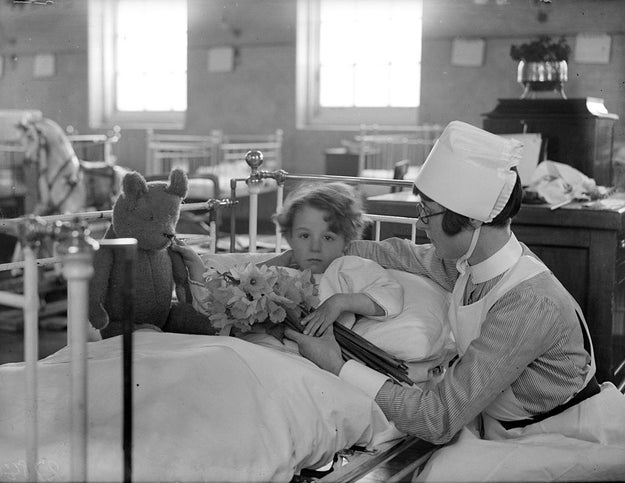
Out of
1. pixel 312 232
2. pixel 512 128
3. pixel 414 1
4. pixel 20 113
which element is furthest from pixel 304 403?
pixel 20 113

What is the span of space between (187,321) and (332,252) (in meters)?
0.46

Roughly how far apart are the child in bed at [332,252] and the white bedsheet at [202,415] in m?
0.32

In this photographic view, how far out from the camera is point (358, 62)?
27.2 feet

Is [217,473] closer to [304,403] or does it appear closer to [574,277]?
[304,403]

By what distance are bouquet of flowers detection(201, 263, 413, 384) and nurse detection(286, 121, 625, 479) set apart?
0.17ft

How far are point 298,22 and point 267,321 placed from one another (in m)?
6.68

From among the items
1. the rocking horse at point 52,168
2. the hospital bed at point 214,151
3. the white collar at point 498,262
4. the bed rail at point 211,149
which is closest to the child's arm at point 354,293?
the white collar at point 498,262

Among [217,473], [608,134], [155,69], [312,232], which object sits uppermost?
[155,69]

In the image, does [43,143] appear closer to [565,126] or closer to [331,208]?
[565,126]

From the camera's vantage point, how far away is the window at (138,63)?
29.8ft

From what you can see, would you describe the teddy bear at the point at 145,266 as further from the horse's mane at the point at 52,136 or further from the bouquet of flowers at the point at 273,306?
the horse's mane at the point at 52,136

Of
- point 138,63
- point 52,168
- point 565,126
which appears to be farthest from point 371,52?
point 565,126

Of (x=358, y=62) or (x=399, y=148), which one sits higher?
(x=358, y=62)

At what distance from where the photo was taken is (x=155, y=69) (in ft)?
30.4
